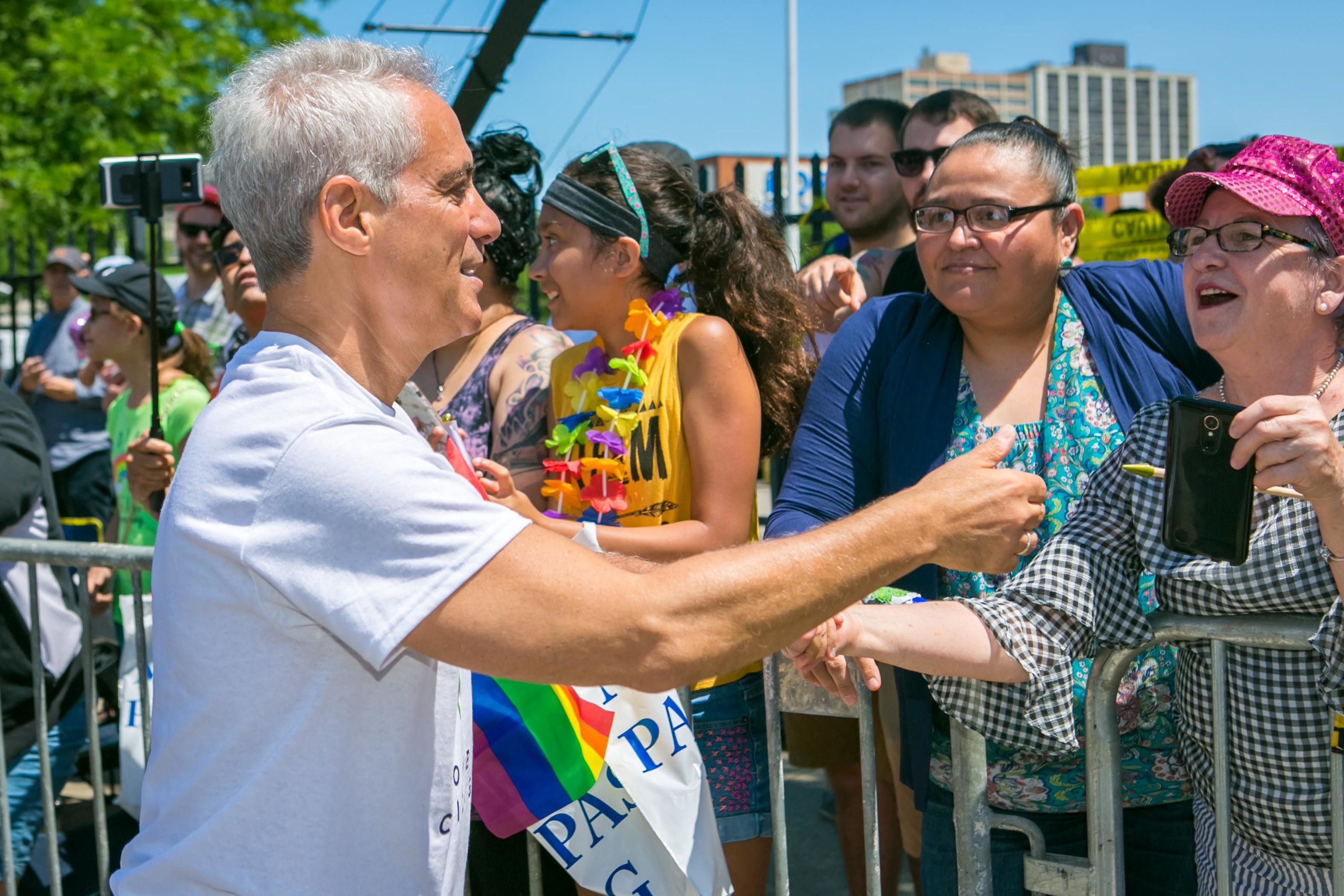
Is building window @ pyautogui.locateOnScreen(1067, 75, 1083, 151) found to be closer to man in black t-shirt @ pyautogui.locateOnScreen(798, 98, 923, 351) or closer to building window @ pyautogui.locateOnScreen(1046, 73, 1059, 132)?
building window @ pyautogui.locateOnScreen(1046, 73, 1059, 132)

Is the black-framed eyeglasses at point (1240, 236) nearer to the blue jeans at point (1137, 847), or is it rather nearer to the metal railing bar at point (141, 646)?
the blue jeans at point (1137, 847)

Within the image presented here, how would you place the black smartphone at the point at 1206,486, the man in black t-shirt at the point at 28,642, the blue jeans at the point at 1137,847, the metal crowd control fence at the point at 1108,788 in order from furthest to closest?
1. the man in black t-shirt at the point at 28,642
2. the blue jeans at the point at 1137,847
3. the metal crowd control fence at the point at 1108,788
4. the black smartphone at the point at 1206,486

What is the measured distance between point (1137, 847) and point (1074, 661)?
433 millimetres

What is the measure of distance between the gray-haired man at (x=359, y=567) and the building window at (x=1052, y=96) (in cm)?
12853

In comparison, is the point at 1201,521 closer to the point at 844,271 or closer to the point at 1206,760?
the point at 1206,760

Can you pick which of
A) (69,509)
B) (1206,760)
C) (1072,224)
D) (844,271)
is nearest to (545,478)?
(844,271)

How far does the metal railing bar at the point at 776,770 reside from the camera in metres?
2.44

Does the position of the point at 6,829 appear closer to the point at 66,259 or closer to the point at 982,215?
the point at 982,215

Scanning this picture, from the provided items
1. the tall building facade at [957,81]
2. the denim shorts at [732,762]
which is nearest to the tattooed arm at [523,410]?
the denim shorts at [732,762]

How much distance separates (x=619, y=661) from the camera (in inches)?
56.9

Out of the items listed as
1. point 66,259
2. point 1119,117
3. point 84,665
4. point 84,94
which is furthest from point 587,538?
point 1119,117

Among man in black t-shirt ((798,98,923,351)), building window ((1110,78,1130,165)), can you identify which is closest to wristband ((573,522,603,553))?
man in black t-shirt ((798,98,923,351))

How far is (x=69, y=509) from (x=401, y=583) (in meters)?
6.08

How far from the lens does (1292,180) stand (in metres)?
2.05
